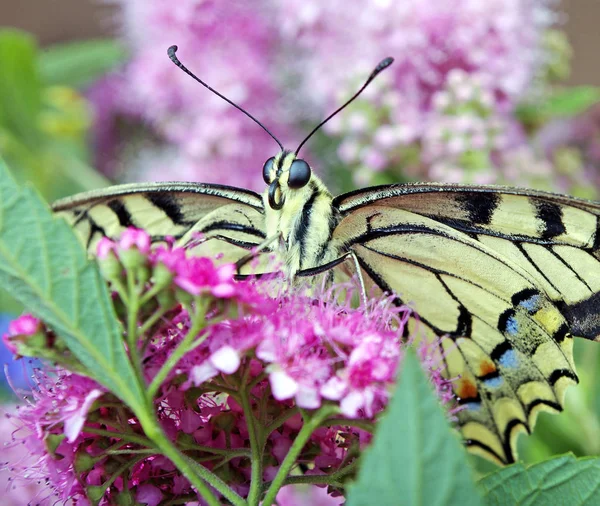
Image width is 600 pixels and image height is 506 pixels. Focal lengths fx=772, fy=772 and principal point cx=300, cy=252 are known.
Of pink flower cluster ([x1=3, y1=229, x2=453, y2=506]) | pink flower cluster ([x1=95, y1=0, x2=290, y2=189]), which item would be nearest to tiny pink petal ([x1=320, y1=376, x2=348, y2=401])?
pink flower cluster ([x1=3, y1=229, x2=453, y2=506])

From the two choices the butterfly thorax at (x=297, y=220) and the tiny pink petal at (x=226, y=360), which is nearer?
the tiny pink petal at (x=226, y=360)

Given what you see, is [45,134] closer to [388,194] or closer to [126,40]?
[126,40]

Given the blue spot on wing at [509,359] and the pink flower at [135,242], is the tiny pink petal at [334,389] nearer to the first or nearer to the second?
the pink flower at [135,242]

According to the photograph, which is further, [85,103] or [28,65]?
[85,103]

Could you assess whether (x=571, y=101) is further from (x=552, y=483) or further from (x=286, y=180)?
(x=552, y=483)

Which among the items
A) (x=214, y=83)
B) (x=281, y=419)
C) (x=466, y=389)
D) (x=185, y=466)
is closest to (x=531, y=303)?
(x=466, y=389)

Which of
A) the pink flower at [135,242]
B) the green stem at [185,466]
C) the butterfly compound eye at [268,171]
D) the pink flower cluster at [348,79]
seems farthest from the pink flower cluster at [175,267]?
the pink flower cluster at [348,79]

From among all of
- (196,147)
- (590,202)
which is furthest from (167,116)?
(590,202)
